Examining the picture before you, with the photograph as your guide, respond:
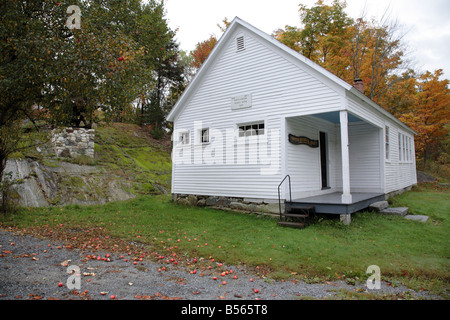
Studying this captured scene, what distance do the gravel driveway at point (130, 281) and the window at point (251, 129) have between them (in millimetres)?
5575

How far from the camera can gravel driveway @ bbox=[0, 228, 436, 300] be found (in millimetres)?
3608

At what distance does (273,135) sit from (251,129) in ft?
3.27

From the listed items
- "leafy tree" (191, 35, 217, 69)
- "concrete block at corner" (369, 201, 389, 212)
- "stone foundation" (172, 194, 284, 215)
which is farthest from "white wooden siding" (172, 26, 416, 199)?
"leafy tree" (191, 35, 217, 69)

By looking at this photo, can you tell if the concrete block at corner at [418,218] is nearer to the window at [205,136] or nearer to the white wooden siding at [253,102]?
the white wooden siding at [253,102]

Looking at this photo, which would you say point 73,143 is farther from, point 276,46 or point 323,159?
point 323,159

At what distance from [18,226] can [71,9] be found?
230 inches

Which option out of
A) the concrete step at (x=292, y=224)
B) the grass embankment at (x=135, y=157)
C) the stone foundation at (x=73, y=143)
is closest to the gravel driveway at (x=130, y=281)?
the concrete step at (x=292, y=224)

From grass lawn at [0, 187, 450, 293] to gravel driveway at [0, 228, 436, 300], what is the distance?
0.44 m

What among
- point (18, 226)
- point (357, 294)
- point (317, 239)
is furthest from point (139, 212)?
point (357, 294)

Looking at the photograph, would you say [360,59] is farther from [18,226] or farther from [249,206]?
[18,226]

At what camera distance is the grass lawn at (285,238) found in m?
4.89

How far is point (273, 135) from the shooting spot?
30.5 feet

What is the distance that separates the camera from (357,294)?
12.5 feet
